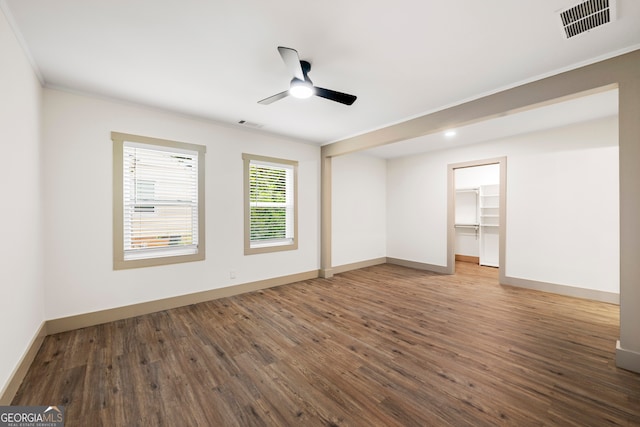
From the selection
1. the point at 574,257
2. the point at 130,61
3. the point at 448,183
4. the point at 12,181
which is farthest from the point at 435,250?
the point at 12,181

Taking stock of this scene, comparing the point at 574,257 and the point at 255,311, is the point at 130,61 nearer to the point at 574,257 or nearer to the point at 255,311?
the point at 255,311

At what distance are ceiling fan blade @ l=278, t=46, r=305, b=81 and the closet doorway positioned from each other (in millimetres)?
5279

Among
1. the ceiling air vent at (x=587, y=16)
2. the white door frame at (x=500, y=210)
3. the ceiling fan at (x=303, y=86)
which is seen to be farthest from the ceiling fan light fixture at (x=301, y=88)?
the white door frame at (x=500, y=210)

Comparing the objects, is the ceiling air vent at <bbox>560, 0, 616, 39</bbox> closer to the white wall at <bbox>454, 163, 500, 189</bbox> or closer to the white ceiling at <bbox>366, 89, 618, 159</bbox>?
the white ceiling at <bbox>366, 89, 618, 159</bbox>

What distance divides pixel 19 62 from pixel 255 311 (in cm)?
335

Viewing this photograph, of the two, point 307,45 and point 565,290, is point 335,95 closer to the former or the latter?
point 307,45

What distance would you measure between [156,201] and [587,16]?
468 centimetres

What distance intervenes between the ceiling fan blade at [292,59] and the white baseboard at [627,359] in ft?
12.1

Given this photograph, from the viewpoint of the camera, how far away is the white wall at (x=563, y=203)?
3984mm

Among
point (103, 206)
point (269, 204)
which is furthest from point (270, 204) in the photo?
point (103, 206)

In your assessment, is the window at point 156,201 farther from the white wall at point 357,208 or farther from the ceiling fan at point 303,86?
the white wall at point 357,208

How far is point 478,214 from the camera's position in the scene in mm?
6828

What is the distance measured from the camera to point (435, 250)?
5.98m

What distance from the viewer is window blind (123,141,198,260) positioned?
135 inches
